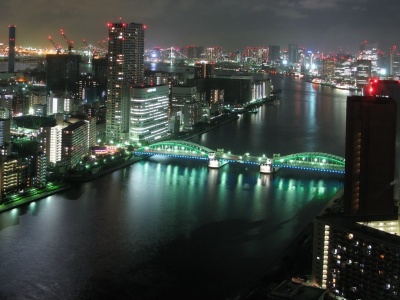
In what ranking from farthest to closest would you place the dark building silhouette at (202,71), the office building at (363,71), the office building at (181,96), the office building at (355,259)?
1. the dark building silhouette at (202,71)
2. the office building at (363,71)
3. the office building at (181,96)
4. the office building at (355,259)

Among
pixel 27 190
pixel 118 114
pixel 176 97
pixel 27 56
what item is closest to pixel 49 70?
pixel 176 97

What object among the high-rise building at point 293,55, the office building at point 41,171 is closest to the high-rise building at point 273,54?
the high-rise building at point 293,55

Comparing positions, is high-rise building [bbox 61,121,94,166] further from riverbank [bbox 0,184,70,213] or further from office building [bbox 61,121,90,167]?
riverbank [bbox 0,184,70,213]

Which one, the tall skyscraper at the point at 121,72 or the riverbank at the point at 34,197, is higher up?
the tall skyscraper at the point at 121,72

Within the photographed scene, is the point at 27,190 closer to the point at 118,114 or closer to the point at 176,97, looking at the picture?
the point at 118,114

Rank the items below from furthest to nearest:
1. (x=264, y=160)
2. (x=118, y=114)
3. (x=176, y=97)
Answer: (x=176, y=97) < (x=118, y=114) < (x=264, y=160)

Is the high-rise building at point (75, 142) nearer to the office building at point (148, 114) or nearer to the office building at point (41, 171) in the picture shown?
the office building at point (41, 171)
